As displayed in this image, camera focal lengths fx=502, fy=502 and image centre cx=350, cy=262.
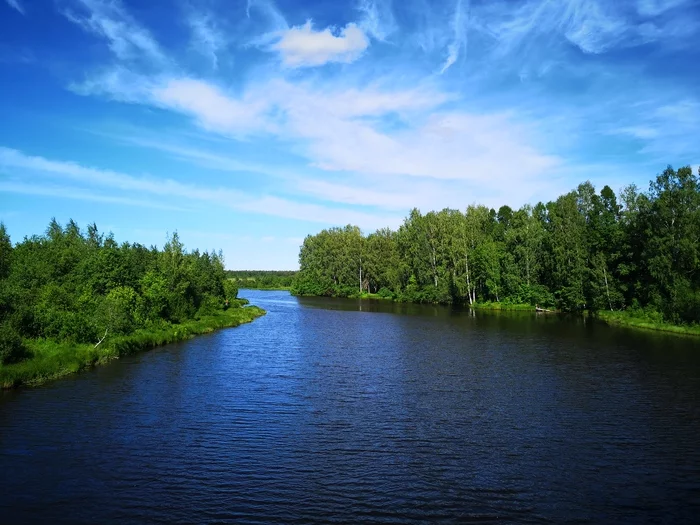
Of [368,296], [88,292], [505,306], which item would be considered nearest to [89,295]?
[88,292]

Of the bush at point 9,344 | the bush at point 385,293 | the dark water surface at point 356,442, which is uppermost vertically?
the bush at point 385,293

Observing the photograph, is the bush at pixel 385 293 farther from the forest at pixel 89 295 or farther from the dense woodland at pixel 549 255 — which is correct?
the forest at pixel 89 295

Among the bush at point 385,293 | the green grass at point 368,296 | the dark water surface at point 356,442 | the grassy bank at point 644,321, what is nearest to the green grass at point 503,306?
the grassy bank at point 644,321

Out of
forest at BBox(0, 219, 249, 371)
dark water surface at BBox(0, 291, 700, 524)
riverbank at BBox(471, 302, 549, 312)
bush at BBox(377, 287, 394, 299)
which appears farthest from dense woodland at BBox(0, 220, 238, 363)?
bush at BBox(377, 287, 394, 299)

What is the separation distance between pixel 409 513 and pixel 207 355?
30324mm

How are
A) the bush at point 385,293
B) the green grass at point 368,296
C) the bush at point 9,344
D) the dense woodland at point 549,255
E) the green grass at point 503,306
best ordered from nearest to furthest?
the bush at point 9,344, the dense woodland at point 549,255, the green grass at point 503,306, the bush at point 385,293, the green grass at point 368,296

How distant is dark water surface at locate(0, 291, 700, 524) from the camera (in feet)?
51.5

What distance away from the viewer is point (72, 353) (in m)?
35.0

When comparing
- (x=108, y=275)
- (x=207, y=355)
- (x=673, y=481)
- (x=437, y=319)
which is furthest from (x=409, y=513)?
(x=437, y=319)

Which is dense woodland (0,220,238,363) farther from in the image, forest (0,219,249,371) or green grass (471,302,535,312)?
green grass (471,302,535,312)

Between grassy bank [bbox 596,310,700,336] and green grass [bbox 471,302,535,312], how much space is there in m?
17.4

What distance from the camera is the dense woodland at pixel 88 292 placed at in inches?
1347

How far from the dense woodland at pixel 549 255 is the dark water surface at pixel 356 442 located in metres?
27.6

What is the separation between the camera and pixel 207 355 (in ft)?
139
